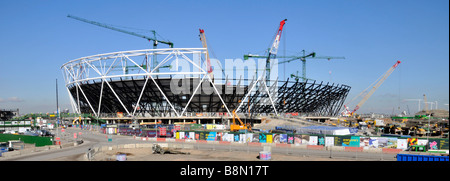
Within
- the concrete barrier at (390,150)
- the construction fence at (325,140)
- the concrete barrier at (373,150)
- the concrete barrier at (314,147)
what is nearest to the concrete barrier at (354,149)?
the concrete barrier at (373,150)

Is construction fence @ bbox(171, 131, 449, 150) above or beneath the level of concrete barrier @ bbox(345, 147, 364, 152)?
above

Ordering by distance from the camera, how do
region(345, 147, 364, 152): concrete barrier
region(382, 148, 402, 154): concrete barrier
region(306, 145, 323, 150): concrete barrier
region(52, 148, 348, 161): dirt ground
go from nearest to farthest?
region(52, 148, 348, 161): dirt ground → region(382, 148, 402, 154): concrete barrier → region(345, 147, 364, 152): concrete barrier → region(306, 145, 323, 150): concrete barrier

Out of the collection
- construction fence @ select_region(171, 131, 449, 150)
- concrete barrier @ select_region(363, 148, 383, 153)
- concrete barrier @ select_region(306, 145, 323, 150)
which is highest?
construction fence @ select_region(171, 131, 449, 150)

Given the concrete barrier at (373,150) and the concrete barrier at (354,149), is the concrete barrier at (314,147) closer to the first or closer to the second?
the concrete barrier at (354,149)

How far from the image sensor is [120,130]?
59781 millimetres

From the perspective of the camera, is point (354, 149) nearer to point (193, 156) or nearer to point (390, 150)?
point (390, 150)

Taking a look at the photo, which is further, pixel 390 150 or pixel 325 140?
pixel 325 140

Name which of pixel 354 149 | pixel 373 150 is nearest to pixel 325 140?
pixel 354 149

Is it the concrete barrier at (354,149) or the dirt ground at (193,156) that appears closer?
the dirt ground at (193,156)

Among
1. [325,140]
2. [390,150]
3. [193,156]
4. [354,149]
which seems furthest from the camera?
[325,140]

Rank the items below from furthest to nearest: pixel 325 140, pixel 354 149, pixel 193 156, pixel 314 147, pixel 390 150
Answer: pixel 325 140 → pixel 314 147 → pixel 354 149 → pixel 390 150 → pixel 193 156

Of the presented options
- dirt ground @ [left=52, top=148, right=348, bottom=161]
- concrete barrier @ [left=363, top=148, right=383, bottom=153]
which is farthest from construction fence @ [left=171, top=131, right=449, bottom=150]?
dirt ground @ [left=52, top=148, right=348, bottom=161]

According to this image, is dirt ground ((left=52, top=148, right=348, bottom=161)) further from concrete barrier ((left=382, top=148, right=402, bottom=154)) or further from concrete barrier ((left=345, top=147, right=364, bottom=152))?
concrete barrier ((left=382, top=148, right=402, bottom=154))

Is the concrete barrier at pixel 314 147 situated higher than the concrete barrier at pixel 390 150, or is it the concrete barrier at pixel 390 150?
the concrete barrier at pixel 390 150
